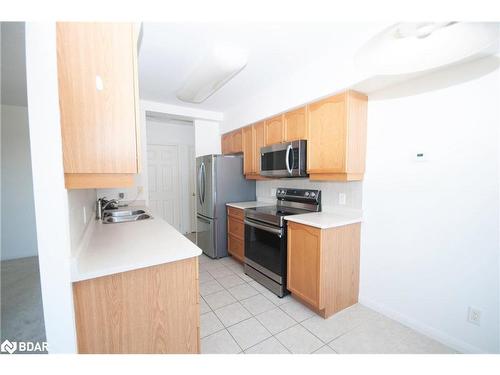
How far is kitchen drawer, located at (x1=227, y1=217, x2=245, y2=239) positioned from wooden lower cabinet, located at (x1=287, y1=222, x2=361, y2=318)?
96cm

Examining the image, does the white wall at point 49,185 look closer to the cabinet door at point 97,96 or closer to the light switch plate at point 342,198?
the cabinet door at point 97,96

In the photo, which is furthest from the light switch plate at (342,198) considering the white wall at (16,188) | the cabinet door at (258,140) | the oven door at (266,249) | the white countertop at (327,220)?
the white wall at (16,188)

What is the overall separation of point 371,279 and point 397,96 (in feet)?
5.56

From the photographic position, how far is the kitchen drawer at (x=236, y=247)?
304cm

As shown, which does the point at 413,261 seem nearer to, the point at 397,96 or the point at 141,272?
the point at 397,96

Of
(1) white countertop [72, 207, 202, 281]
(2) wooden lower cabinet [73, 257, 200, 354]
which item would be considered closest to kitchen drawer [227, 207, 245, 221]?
(1) white countertop [72, 207, 202, 281]

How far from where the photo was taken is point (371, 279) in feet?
6.90

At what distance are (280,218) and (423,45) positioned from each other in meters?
1.75

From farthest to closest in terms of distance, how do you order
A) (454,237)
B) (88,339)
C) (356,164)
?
(356,164), (454,237), (88,339)

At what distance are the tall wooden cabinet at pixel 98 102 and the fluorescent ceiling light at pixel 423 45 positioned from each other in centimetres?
104

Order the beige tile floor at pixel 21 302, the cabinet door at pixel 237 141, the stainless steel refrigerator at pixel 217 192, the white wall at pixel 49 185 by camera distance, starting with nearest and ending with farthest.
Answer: the white wall at pixel 49 185 → the beige tile floor at pixel 21 302 → the stainless steel refrigerator at pixel 217 192 → the cabinet door at pixel 237 141

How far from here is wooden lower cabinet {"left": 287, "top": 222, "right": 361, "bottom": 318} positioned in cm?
191

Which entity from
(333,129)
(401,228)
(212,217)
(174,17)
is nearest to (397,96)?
(333,129)

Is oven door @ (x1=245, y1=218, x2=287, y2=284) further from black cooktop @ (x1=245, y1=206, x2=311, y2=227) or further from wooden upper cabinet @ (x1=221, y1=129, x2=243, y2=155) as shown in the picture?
wooden upper cabinet @ (x1=221, y1=129, x2=243, y2=155)
